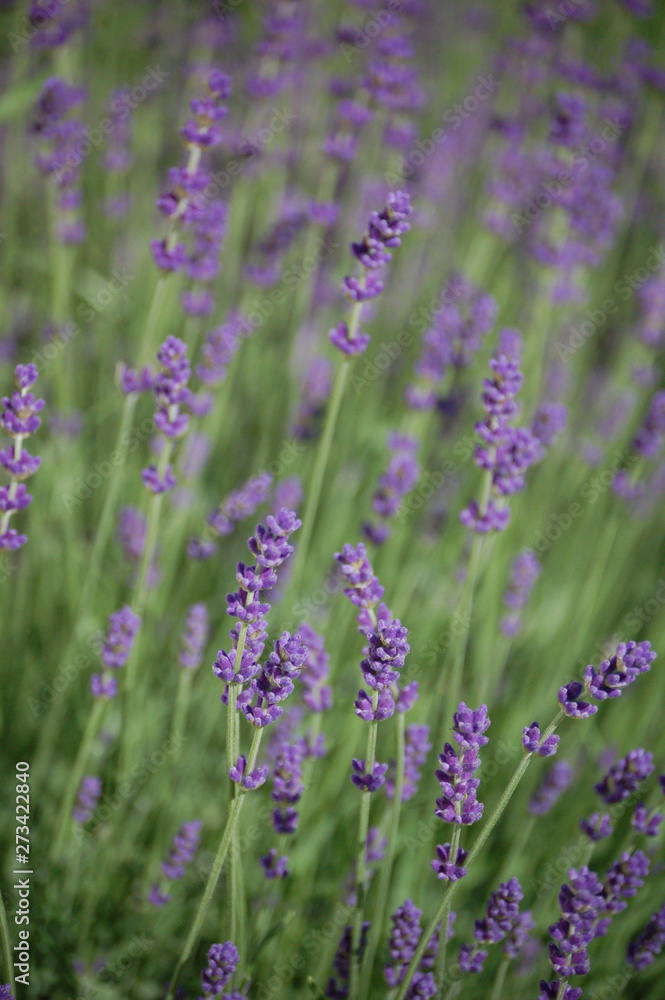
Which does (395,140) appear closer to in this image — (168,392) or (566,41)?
(566,41)

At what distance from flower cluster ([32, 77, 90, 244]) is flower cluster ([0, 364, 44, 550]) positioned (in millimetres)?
1063

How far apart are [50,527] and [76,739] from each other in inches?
22.8

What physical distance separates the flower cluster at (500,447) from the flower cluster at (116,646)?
0.65 meters

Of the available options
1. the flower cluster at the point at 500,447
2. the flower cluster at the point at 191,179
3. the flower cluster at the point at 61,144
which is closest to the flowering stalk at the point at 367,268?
the flower cluster at the point at 500,447

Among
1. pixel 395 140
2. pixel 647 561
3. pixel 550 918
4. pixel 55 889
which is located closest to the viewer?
pixel 55 889

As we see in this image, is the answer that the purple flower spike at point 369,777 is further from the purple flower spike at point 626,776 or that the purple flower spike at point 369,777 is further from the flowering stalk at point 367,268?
the flowering stalk at point 367,268

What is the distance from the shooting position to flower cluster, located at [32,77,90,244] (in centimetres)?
195

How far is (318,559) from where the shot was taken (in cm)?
235

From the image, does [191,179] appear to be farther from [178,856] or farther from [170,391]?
[178,856]

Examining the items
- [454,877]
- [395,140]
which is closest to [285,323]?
[395,140]

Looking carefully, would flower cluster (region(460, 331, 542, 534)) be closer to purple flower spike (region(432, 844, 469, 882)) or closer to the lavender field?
the lavender field

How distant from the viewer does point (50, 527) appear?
2.21 m

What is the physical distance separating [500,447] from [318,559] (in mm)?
1036

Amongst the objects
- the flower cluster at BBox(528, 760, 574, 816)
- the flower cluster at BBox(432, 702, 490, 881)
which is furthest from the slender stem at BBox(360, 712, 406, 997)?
the flower cluster at BBox(528, 760, 574, 816)
